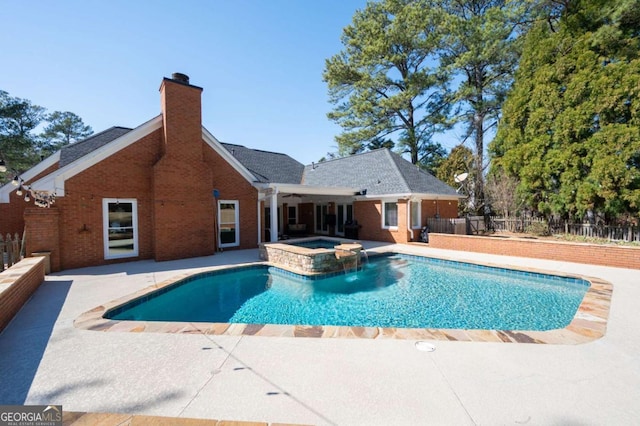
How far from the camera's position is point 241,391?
3229 mm

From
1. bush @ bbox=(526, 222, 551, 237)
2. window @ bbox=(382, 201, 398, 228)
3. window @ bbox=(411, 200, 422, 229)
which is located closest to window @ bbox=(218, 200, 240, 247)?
window @ bbox=(382, 201, 398, 228)

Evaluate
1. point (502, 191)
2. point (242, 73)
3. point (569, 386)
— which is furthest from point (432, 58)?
point (569, 386)

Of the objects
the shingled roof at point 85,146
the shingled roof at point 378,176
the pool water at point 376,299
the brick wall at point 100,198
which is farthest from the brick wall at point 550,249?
the shingled roof at point 85,146

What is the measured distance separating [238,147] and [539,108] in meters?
20.6

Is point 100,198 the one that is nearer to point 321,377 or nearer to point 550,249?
point 321,377

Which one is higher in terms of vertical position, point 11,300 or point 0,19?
point 0,19

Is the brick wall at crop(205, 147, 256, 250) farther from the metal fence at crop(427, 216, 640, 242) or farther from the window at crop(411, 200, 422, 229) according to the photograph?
the metal fence at crop(427, 216, 640, 242)

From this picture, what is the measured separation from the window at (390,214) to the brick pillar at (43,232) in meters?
15.6

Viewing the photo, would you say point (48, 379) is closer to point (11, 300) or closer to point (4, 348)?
point (4, 348)

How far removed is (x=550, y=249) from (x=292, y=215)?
658 inches

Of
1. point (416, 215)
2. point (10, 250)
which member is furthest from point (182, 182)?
point (416, 215)

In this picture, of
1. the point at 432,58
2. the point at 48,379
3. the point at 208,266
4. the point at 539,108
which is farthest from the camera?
the point at 432,58

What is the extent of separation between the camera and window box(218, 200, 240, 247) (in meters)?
14.0

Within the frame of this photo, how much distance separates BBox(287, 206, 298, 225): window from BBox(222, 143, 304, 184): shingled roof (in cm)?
249
